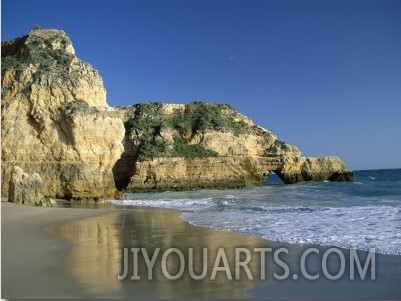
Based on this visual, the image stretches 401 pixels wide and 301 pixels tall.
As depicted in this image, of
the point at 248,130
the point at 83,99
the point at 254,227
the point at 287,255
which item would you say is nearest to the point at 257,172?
the point at 248,130

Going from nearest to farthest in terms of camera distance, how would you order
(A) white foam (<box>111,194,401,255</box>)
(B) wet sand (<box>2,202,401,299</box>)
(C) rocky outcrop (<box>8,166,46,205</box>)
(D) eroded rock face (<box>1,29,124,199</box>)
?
(B) wet sand (<box>2,202,401,299</box>)
(A) white foam (<box>111,194,401,255</box>)
(C) rocky outcrop (<box>8,166,46,205</box>)
(D) eroded rock face (<box>1,29,124,199</box>)

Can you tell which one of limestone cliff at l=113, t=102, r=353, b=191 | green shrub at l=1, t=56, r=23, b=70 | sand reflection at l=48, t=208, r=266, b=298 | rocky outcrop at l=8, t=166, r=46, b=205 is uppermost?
green shrub at l=1, t=56, r=23, b=70

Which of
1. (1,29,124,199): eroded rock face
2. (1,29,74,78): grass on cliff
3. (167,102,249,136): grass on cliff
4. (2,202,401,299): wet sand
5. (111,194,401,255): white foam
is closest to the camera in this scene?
(2,202,401,299): wet sand

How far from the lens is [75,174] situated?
67.8 ft

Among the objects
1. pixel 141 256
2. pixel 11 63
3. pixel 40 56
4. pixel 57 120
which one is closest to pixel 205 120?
pixel 40 56

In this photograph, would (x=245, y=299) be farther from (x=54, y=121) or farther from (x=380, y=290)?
(x=54, y=121)

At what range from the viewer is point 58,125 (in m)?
21.4

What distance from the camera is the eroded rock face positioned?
809 inches

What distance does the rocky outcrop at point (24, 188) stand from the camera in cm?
1634

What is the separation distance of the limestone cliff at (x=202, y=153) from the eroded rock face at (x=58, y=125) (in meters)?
14.7

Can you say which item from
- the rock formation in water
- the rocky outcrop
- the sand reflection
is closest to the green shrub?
the rock formation in water

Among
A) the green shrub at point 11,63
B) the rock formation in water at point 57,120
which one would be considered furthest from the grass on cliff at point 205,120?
the green shrub at point 11,63

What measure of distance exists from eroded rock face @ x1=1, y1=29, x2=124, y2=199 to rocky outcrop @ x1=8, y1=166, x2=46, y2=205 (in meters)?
3.09

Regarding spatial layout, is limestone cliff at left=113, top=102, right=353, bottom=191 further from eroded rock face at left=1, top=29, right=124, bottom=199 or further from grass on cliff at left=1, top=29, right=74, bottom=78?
grass on cliff at left=1, top=29, right=74, bottom=78
